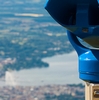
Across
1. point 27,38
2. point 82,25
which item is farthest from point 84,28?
point 27,38

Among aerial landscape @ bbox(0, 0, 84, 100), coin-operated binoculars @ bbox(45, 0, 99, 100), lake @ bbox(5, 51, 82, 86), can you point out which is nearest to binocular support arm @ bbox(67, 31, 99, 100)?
coin-operated binoculars @ bbox(45, 0, 99, 100)

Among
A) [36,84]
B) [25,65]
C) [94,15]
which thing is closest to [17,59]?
[25,65]

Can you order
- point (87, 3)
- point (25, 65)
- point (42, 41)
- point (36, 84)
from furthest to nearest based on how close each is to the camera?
point (42, 41) → point (25, 65) → point (36, 84) → point (87, 3)

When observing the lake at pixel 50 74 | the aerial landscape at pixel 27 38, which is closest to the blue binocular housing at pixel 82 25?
the aerial landscape at pixel 27 38

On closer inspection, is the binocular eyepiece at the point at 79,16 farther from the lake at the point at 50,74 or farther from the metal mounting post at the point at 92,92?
the lake at the point at 50,74

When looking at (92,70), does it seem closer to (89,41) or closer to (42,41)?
(89,41)

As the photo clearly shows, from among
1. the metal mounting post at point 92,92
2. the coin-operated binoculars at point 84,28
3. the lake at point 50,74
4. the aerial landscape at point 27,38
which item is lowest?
the lake at point 50,74
